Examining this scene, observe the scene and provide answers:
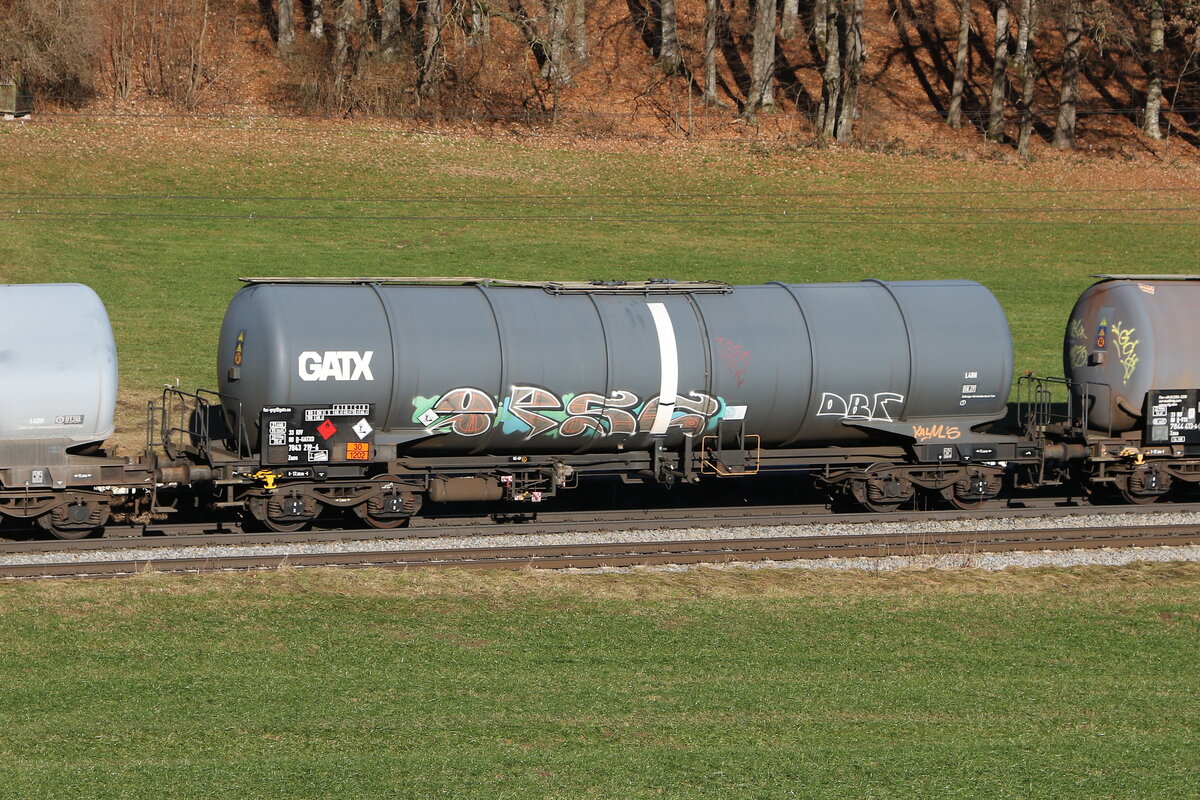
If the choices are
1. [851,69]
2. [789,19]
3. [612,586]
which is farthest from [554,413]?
[789,19]

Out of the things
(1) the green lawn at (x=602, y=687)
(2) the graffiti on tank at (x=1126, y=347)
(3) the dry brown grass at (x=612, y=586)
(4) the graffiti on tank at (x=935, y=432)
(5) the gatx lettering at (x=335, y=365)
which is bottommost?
(1) the green lawn at (x=602, y=687)

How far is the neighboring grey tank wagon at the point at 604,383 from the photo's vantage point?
2011 cm

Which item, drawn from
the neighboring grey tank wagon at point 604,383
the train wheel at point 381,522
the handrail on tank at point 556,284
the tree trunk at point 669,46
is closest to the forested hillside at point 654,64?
the tree trunk at point 669,46

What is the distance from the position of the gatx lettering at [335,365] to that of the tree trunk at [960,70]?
49.7 metres

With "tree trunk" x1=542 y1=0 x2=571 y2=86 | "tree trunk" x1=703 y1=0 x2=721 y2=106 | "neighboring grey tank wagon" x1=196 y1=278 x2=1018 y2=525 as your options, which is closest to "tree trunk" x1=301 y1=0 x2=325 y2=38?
"tree trunk" x1=542 y1=0 x2=571 y2=86

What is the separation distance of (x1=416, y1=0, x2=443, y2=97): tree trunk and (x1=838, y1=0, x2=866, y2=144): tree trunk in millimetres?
18448

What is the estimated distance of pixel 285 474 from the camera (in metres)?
20.4

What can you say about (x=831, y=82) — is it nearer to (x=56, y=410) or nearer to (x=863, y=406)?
(x=863, y=406)

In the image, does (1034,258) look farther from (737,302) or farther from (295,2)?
(295,2)

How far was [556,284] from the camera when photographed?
2159 cm

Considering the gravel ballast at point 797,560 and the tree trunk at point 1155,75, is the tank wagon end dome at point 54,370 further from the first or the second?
the tree trunk at point 1155,75

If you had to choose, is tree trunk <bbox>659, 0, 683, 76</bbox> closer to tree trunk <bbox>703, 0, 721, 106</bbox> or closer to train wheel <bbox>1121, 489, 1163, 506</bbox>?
tree trunk <bbox>703, 0, 721, 106</bbox>

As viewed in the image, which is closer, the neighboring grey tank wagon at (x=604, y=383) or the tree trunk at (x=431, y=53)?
the neighboring grey tank wagon at (x=604, y=383)

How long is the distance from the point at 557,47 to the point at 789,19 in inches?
611
